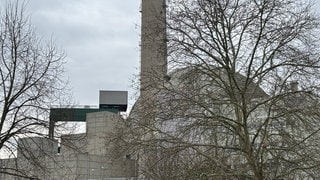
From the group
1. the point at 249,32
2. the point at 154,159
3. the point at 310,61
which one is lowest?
the point at 154,159

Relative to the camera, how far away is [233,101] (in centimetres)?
1561

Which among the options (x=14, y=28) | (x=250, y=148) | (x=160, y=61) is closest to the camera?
(x=250, y=148)

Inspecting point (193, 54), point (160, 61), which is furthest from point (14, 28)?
point (193, 54)

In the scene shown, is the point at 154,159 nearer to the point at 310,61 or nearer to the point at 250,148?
the point at 250,148

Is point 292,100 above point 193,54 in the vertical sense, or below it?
below

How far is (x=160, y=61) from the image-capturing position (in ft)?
56.7

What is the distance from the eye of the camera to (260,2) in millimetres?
16250

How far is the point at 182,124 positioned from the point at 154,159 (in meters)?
1.61

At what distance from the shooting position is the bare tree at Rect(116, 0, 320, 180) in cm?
1541

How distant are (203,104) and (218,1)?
3.34m

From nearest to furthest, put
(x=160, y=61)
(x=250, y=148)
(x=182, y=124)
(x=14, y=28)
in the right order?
(x=250, y=148)
(x=182, y=124)
(x=160, y=61)
(x=14, y=28)

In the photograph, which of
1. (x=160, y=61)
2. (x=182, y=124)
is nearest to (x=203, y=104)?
(x=182, y=124)

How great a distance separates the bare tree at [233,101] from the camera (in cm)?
1541

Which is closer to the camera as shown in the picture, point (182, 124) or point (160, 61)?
point (182, 124)
